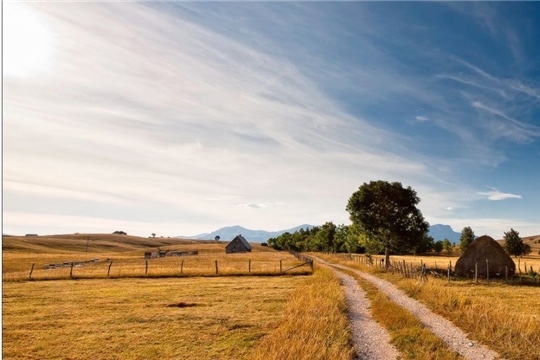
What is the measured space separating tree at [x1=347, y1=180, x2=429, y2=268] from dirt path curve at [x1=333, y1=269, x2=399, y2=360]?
33618mm

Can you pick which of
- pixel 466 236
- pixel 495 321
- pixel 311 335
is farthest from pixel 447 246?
pixel 311 335

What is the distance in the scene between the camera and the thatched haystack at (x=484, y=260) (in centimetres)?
4278

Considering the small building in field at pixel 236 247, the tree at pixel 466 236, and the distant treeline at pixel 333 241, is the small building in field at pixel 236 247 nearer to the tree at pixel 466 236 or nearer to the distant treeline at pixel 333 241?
the distant treeline at pixel 333 241

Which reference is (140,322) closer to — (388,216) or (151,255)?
(388,216)

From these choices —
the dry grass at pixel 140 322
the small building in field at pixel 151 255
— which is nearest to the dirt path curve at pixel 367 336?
the dry grass at pixel 140 322

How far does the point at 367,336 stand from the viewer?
15.4m

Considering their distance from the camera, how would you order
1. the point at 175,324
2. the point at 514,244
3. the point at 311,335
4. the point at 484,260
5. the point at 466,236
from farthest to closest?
1. the point at 466,236
2. the point at 514,244
3. the point at 484,260
4. the point at 175,324
5. the point at 311,335

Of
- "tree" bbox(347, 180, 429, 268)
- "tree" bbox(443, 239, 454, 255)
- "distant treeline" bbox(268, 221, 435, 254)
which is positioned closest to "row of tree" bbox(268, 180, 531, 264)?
"tree" bbox(347, 180, 429, 268)

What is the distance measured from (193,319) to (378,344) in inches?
392

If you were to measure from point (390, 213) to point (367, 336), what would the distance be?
42.0 meters

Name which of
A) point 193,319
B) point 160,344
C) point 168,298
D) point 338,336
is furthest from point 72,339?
point 338,336

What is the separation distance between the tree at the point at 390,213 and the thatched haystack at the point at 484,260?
340 inches

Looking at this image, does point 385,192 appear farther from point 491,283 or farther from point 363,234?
point 491,283

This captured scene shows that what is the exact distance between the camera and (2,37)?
895 centimetres
